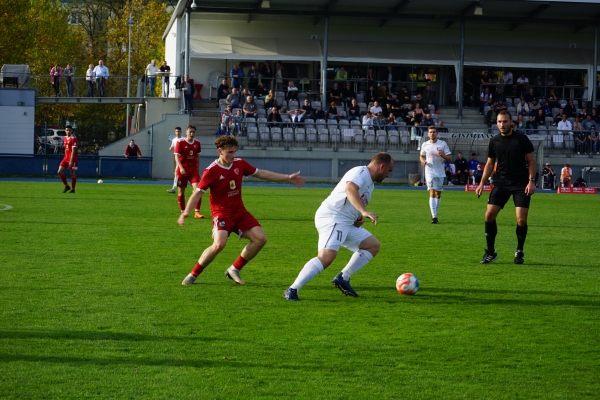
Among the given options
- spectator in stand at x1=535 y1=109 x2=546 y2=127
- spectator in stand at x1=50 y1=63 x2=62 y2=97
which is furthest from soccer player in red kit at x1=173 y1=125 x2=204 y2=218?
spectator in stand at x1=535 y1=109 x2=546 y2=127

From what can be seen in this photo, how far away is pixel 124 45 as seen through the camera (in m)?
61.0

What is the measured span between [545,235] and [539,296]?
7133 millimetres

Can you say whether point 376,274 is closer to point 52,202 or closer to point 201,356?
point 201,356

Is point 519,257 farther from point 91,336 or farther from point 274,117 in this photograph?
point 274,117

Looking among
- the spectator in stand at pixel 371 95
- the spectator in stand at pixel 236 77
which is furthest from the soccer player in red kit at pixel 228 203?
the spectator in stand at pixel 371 95

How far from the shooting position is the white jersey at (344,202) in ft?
27.8

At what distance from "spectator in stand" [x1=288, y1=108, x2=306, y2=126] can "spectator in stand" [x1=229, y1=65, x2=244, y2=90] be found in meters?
3.62

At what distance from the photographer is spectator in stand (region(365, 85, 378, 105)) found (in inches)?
1683

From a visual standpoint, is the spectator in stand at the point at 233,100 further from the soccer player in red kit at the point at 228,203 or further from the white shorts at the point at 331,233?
the white shorts at the point at 331,233

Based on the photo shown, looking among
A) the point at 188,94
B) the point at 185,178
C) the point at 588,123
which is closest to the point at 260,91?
the point at 188,94

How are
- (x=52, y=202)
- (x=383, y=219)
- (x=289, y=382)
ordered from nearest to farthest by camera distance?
(x=289, y=382)
(x=383, y=219)
(x=52, y=202)

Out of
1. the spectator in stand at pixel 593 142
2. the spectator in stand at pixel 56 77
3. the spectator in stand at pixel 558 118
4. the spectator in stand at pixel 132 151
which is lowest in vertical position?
the spectator in stand at pixel 132 151

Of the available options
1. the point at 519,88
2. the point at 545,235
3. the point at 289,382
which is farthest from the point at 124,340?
the point at 519,88

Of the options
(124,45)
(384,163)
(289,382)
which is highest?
(124,45)
